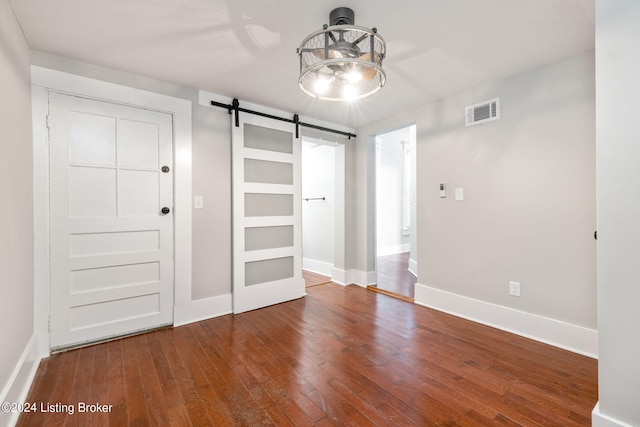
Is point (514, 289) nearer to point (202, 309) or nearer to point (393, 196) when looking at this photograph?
point (202, 309)

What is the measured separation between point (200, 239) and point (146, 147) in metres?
0.96

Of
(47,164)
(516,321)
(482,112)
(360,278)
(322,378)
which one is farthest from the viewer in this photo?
(360,278)

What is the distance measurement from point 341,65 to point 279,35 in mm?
643

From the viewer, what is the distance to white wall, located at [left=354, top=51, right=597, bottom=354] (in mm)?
2121

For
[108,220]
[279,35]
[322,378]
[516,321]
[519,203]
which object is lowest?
[322,378]

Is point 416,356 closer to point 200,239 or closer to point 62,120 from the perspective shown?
point 200,239

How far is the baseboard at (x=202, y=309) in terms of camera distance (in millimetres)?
2609

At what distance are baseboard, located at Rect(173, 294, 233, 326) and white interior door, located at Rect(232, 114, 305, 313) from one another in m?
0.10

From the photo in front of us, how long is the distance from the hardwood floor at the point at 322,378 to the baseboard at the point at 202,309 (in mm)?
93

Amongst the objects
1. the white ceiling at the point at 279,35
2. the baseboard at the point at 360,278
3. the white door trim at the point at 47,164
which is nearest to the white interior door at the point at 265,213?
the white door trim at the point at 47,164

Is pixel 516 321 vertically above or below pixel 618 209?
below

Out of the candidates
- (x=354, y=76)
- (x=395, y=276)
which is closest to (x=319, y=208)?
(x=395, y=276)

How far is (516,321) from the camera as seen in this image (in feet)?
7.97

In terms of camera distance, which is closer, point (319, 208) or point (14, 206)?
point (14, 206)
